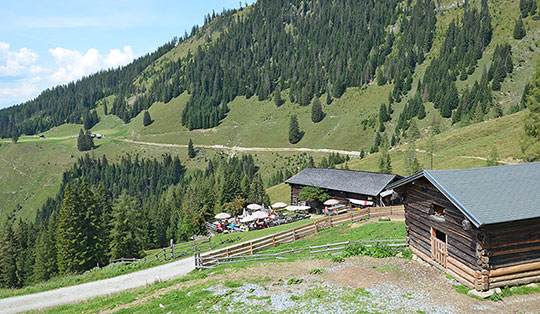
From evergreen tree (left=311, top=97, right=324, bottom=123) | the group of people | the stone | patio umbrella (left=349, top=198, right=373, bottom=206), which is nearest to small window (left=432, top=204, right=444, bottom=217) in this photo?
the stone

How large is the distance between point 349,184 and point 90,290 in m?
39.4

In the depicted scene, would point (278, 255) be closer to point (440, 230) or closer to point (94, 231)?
point (440, 230)

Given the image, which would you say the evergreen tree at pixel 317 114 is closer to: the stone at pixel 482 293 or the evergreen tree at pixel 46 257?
the evergreen tree at pixel 46 257

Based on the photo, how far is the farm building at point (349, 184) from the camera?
2012 inches

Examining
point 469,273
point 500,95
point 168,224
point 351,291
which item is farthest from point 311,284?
point 500,95

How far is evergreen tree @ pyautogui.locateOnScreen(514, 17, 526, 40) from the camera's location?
161375 mm

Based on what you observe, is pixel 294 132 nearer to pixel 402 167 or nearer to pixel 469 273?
pixel 402 167

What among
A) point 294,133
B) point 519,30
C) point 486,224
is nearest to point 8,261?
point 486,224

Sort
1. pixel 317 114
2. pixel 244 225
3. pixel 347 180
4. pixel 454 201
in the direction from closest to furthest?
pixel 454 201 < pixel 244 225 < pixel 347 180 < pixel 317 114

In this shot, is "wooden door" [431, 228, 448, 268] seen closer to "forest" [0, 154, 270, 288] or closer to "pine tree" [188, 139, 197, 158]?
"forest" [0, 154, 270, 288]

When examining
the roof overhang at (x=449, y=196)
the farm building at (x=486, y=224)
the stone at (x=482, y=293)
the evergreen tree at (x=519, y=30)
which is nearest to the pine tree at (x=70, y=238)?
the roof overhang at (x=449, y=196)

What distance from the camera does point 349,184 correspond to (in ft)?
182

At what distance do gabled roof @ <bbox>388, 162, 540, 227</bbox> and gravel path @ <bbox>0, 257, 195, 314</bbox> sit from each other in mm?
19335

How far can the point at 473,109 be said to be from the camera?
130 meters
